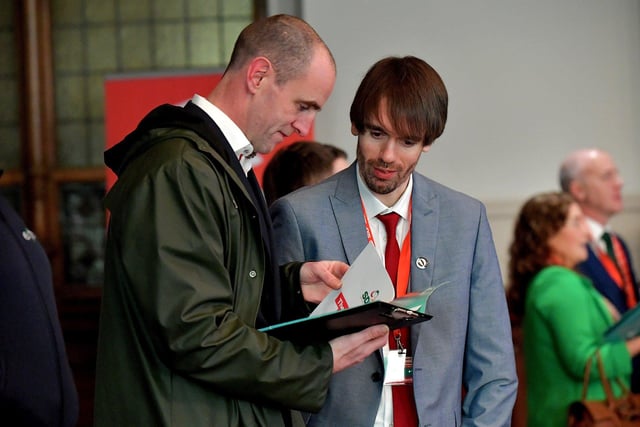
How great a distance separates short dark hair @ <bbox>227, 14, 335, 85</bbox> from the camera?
6.72ft

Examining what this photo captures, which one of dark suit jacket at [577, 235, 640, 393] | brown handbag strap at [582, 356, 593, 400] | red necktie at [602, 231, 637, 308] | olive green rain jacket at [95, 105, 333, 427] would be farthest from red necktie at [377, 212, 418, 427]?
red necktie at [602, 231, 637, 308]

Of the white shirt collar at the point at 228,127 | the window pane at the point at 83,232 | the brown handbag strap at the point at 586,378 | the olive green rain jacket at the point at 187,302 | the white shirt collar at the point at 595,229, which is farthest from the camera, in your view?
the window pane at the point at 83,232

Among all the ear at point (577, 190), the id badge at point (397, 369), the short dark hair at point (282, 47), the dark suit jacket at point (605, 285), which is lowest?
the dark suit jacket at point (605, 285)

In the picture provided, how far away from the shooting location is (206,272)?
1.81m

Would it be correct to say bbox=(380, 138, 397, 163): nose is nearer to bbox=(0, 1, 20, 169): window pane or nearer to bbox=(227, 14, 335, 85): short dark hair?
bbox=(227, 14, 335, 85): short dark hair

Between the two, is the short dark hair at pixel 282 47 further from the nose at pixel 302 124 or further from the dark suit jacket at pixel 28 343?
the dark suit jacket at pixel 28 343

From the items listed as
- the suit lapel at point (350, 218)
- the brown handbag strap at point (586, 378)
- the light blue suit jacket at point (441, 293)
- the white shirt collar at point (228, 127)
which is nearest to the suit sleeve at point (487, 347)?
the light blue suit jacket at point (441, 293)

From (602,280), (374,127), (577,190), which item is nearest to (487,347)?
(374,127)

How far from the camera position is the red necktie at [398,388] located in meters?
2.31

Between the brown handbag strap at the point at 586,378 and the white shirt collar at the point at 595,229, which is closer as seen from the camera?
the brown handbag strap at the point at 586,378

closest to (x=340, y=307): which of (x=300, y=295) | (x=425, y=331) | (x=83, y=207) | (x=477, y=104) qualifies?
(x=300, y=295)

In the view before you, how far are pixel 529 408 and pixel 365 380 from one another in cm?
192

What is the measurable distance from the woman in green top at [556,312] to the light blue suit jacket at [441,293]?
1.46 m

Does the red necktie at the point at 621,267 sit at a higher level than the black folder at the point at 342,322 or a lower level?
lower
